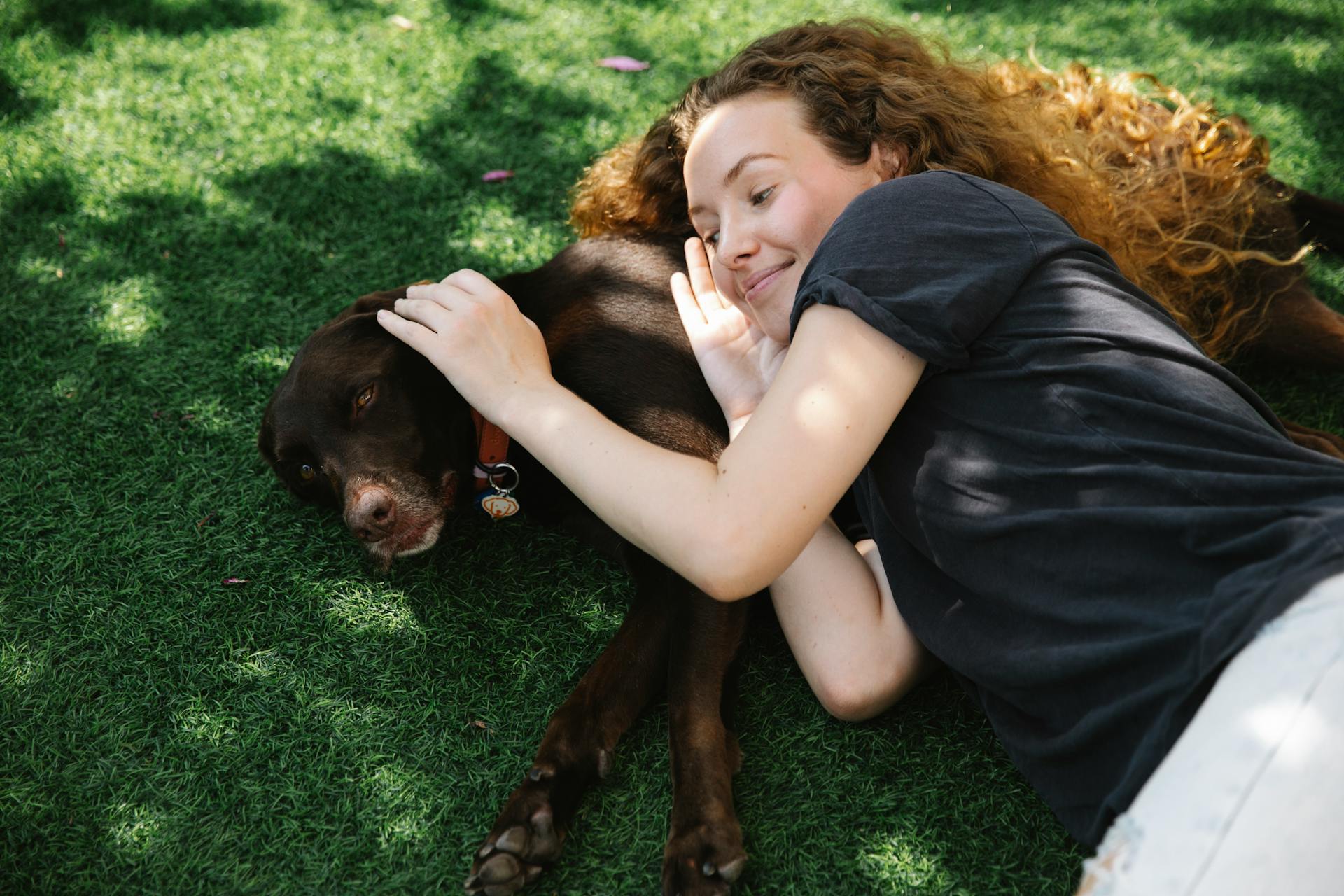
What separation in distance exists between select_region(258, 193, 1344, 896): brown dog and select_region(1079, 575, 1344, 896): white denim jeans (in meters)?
0.90

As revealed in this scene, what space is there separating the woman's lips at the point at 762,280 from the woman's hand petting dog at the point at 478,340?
0.49 m

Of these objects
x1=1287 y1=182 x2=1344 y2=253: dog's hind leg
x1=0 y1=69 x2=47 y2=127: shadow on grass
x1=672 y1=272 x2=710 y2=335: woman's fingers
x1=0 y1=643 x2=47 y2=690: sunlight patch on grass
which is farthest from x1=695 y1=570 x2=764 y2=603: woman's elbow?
x1=0 y1=69 x2=47 y2=127: shadow on grass

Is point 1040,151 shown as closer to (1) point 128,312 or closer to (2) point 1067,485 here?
(2) point 1067,485

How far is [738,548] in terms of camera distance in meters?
1.63

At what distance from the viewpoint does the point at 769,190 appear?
2100mm

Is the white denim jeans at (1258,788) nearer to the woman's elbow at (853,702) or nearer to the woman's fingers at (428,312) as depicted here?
the woman's elbow at (853,702)

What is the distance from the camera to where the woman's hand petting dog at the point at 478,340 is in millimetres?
2102

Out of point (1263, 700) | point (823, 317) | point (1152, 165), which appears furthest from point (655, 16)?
point (1263, 700)

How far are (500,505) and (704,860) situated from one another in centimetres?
112

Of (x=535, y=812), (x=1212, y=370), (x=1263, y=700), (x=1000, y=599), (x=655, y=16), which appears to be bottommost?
(x=535, y=812)

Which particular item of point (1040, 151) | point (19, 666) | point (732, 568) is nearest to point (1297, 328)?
point (1040, 151)

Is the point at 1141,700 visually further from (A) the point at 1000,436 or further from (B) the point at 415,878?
(B) the point at 415,878

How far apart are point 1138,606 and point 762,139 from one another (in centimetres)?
124

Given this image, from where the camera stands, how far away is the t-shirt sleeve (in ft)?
5.22
